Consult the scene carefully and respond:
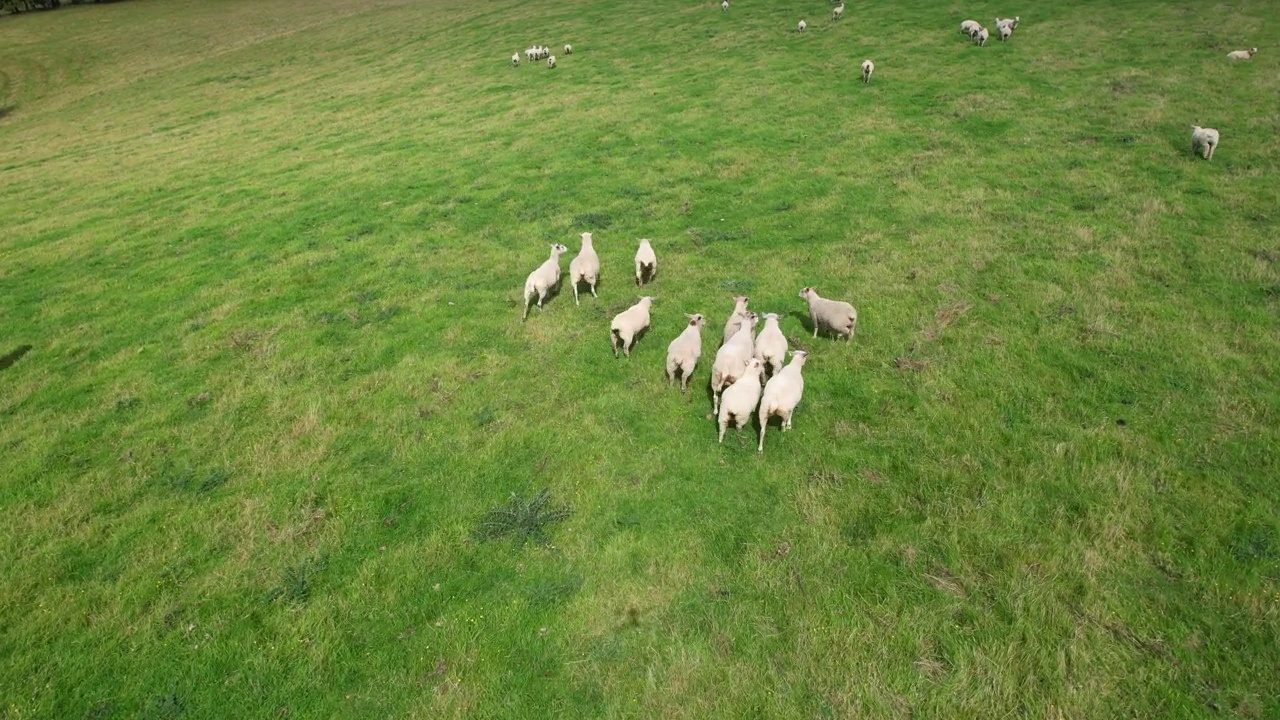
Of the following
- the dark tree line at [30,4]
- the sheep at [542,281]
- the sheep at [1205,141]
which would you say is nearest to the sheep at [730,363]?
the sheep at [542,281]

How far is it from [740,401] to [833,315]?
388 cm

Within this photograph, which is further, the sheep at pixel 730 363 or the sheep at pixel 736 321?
the sheep at pixel 736 321

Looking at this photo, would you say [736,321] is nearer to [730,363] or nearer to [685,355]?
[685,355]

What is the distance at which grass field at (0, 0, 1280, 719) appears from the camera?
21.3 ft

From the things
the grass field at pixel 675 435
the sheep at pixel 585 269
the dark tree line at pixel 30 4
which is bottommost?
the grass field at pixel 675 435

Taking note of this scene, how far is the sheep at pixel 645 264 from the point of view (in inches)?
583

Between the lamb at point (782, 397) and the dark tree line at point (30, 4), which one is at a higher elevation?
the dark tree line at point (30, 4)

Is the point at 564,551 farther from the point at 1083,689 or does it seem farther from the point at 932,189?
the point at 932,189

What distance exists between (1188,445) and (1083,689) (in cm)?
515

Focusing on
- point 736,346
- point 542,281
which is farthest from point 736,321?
point 542,281

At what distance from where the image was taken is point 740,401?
937 cm

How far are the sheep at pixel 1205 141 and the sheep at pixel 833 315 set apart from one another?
628 inches

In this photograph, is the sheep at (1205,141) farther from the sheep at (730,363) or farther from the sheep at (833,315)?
the sheep at (730,363)

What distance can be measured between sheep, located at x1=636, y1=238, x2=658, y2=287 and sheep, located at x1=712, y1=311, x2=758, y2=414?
469 centimetres
